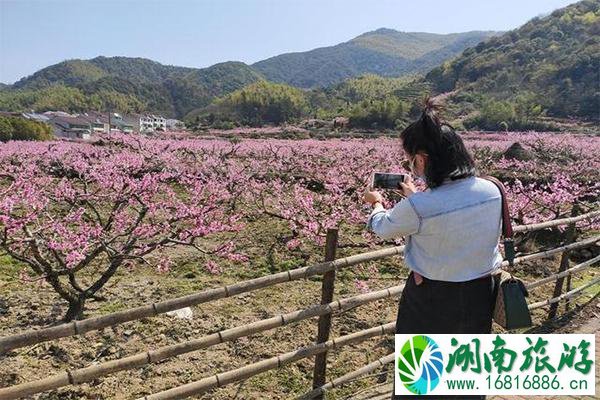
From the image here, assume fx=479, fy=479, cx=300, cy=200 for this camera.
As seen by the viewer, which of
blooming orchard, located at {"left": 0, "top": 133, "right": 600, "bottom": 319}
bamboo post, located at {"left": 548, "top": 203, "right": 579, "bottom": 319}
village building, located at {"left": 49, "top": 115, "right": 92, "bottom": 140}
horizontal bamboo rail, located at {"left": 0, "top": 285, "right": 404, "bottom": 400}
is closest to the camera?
horizontal bamboo rail, located at {"left": 0, "top": 285, "right": 404, "bottom": 400}

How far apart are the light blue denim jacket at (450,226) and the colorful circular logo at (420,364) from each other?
46cm

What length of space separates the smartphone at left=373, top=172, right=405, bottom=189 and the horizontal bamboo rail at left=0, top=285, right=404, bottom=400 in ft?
3.74

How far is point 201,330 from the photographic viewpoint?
206 inches

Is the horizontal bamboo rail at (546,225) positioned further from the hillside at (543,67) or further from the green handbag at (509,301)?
the hillside at (543,67)

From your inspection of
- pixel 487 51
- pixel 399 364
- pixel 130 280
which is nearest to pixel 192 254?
pixel 130 280

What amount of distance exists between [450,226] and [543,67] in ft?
265

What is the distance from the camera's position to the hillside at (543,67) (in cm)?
5912

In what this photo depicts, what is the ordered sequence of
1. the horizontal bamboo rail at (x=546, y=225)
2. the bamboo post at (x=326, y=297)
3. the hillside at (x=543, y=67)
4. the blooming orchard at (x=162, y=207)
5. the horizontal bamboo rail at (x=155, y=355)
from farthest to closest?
the hillside at (x=543, y=67)
the blooming orchard at (x=162, y=207)
the horizontal bamboo rail at (x=546, y=225)
the bamboo post at (x=326, y=297)
the horizontal bamboo rail at (x=155, y=355)

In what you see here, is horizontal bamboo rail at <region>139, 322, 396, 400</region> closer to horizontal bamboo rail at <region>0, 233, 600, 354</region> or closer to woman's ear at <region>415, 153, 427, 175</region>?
horizontal bamboo rail at <region>0, 233, 600, 354</region>

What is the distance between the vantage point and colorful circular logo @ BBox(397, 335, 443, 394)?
101 inches

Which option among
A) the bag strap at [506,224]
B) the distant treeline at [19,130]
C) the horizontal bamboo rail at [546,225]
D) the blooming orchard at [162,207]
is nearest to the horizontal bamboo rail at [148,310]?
the bag strap at [506,224]

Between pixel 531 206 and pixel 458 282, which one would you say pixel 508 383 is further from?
pixel 531 206

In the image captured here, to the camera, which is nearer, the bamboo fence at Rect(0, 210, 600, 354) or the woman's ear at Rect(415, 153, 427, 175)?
the woman's ear at Rect(415, 153, 427, 175)

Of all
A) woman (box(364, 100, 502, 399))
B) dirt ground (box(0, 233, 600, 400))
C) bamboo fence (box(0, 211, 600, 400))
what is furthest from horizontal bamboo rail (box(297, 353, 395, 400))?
woman (box(364, 100, 502, 399))
